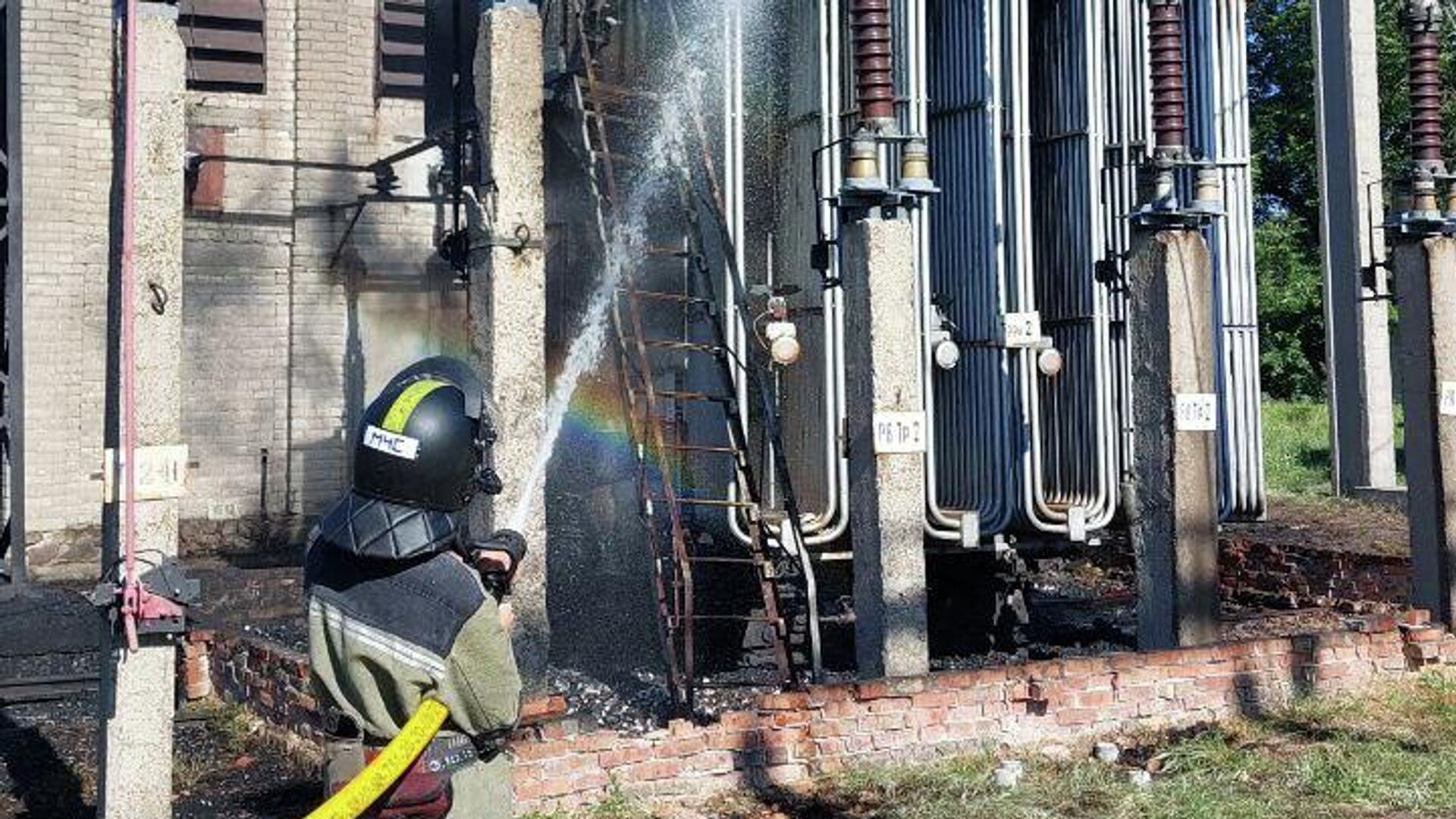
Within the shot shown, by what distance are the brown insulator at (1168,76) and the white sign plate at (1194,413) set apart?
145cm

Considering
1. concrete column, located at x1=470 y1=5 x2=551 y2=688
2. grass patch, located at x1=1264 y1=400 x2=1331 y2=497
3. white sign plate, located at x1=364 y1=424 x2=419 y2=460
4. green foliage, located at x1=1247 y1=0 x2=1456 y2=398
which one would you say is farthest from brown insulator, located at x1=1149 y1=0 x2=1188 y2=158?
green foliage, located at x1=1247 y1=0 x2=1456 y2=398

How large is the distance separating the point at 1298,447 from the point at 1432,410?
14.0m

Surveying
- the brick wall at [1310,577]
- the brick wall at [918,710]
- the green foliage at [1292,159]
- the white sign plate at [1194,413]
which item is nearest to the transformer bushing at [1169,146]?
the white sign plate at [1194,413]

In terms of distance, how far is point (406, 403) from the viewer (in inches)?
126

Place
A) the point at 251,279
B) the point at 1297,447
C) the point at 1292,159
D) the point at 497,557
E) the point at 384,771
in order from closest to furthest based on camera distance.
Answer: the point at 384,771 < the point at 497,557 < the point at 251,279 < the point at 1297,447 < the point at 1292,159

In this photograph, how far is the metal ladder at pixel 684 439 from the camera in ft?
25.8

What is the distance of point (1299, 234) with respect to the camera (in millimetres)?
29078

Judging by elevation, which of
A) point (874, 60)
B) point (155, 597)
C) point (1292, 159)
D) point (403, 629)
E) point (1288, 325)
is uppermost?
point (1292, 159)

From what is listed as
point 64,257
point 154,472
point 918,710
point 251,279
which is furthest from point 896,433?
point 64,257

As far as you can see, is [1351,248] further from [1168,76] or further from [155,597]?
[155,597]

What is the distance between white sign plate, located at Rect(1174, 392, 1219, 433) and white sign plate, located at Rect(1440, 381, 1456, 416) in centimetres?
193

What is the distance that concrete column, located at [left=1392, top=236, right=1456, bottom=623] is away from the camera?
8.86 meters

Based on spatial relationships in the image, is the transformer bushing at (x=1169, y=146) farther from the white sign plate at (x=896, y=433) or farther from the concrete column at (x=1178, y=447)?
the white sign plate at (x=896, y=433)

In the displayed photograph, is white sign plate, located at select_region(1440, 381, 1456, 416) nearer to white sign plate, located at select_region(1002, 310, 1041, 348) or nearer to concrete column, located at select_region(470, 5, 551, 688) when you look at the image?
white sign plate, located at select_region(1002, 310, 1041, 348)
